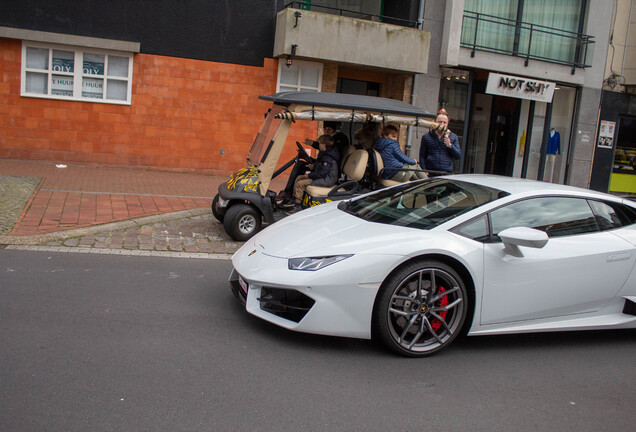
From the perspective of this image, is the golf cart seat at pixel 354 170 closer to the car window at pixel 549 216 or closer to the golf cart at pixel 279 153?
the golf cart at pixel 279 153

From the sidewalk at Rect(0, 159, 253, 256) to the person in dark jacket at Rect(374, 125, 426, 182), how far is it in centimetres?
237

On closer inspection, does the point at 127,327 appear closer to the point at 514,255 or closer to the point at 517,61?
the point at 514,255

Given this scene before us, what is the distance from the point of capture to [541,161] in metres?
17.6

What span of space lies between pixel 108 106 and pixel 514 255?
12.0 meters

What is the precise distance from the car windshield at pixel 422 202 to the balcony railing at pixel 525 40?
11584mm

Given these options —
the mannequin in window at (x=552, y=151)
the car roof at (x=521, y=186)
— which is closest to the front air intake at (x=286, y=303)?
the car roof at (x=521, y=186)

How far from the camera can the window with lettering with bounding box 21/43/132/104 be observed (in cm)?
1371

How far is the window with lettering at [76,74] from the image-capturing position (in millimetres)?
13711

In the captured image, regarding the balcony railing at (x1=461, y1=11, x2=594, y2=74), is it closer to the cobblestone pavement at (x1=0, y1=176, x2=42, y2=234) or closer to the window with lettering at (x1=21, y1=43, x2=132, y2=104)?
the window with lettering at (x1=21, y1=43, x2=132, y2=104)

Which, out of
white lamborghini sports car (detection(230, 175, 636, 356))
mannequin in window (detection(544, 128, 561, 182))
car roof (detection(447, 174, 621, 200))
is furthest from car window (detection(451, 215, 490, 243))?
mannequin in window (detection(544, 128, 561, 182))

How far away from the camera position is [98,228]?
7.65 meters

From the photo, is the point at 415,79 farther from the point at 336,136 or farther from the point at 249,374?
the point at 249,374

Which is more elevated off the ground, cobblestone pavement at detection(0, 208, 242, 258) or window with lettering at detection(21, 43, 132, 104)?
window with lettering at detection(21, 43, 132, 104)

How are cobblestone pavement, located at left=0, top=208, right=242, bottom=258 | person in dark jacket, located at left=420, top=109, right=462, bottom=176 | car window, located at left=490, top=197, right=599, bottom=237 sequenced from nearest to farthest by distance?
car window, located at left=490, top=197, right=599, bottom=237, cobblestone pavement, located at left=0, top=208, right=242, bottom=258, person in dark jacket, located at left=420, top=109, right=462, bottom=176
